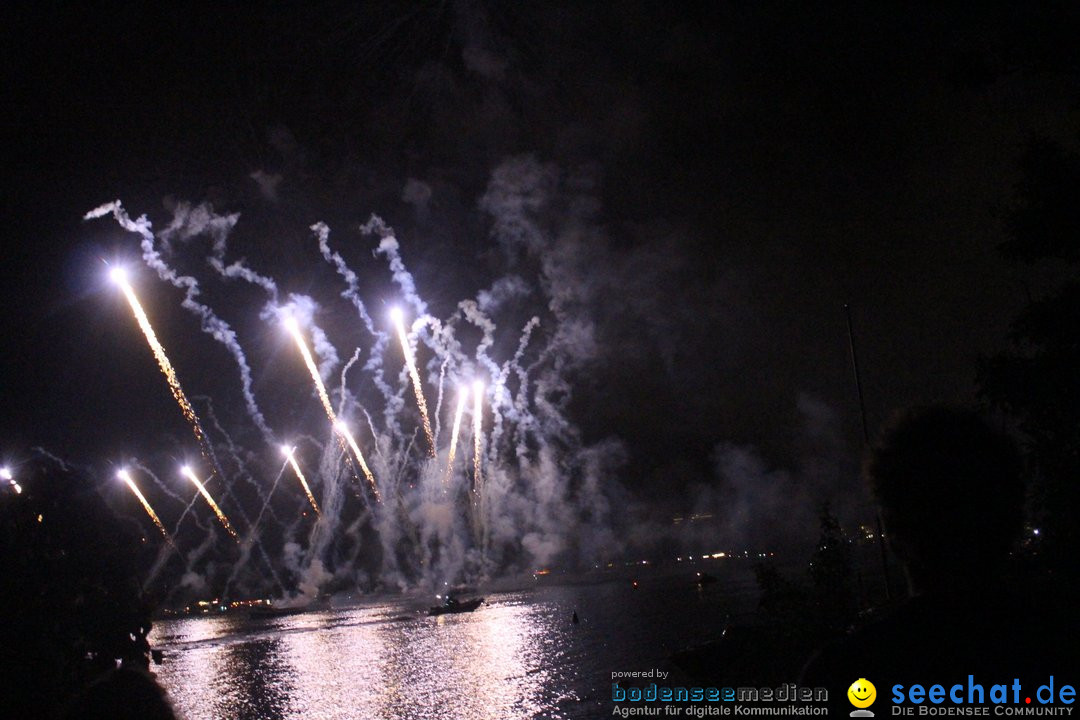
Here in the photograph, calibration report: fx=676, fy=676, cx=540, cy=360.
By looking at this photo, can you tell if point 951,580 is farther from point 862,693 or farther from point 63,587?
point 63,587

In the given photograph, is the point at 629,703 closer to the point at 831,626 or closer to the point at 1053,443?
the point at 831,626

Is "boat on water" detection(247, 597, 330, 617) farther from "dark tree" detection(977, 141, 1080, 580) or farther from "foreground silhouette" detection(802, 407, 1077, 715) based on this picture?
"foreground silhouette" detection(802, 407, 1077, 715)

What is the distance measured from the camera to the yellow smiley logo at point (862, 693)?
195cm

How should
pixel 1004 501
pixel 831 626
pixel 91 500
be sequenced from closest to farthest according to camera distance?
1. pixel 1004 501
2. pixel 91 500
3. pixel 831 626

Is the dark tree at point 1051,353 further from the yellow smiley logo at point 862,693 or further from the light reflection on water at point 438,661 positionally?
the light reflection on water at point 438,661

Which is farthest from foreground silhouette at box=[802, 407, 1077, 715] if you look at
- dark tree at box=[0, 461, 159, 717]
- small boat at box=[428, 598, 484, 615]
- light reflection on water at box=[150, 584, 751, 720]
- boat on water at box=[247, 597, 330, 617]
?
boat on water at box=[247, 597, 330, 617]

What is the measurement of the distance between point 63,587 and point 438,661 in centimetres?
4566

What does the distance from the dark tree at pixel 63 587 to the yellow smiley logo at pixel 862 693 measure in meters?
11.5

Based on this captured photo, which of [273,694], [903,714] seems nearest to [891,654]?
[903,714]

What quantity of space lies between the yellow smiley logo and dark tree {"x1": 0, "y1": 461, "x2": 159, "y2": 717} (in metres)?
11.5

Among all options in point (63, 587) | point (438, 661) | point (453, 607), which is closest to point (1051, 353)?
point (63, 587)

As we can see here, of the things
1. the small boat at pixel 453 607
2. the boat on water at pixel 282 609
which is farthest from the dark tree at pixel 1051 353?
the boat on water at pixel 282 609

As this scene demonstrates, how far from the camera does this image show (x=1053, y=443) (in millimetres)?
14219

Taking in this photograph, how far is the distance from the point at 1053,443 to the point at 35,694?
Answer: 736 inches
